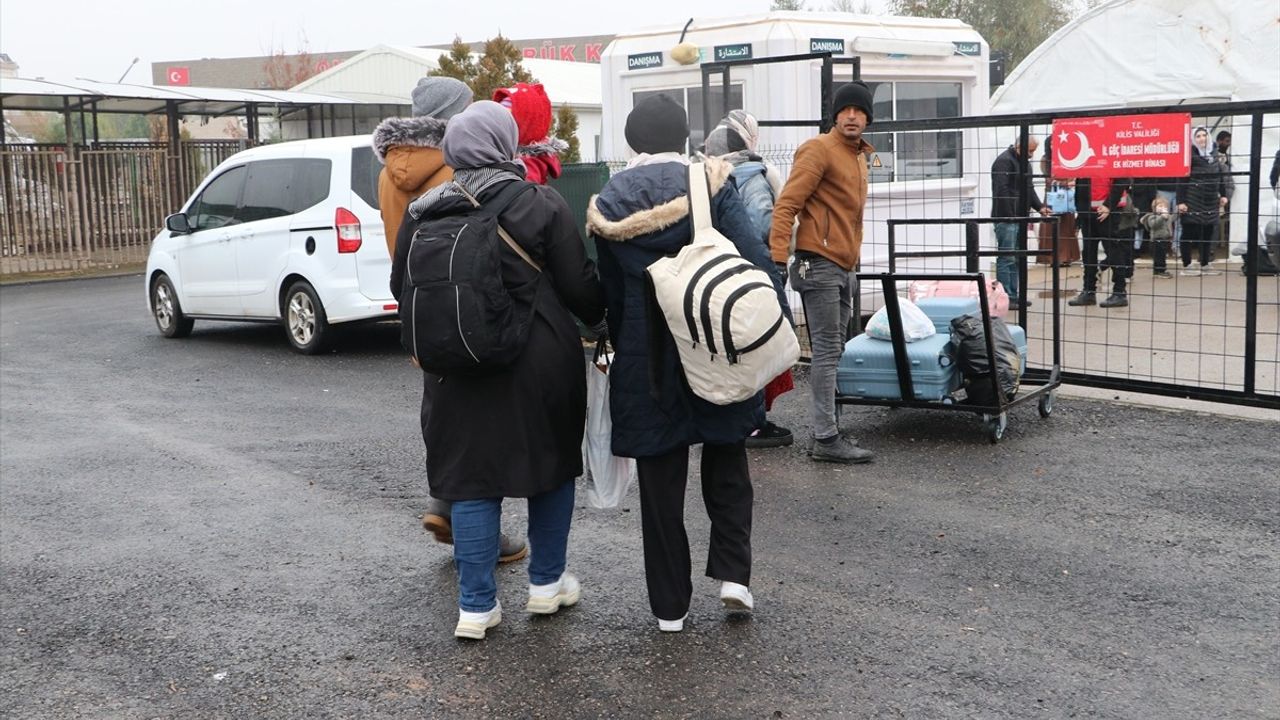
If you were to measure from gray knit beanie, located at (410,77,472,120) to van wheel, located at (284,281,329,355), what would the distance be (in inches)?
248

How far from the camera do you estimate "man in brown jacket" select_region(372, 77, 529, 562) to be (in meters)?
5.39

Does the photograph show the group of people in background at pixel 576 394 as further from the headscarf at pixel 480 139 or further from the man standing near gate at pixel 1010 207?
the man standing near gate at pixel 1010 207

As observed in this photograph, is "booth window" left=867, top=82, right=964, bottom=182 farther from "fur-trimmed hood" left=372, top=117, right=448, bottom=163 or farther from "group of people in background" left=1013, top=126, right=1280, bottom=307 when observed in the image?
"fur-trimmed hood" left=372, top=117, right=448, bottom=163

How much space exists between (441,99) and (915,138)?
25.9ft

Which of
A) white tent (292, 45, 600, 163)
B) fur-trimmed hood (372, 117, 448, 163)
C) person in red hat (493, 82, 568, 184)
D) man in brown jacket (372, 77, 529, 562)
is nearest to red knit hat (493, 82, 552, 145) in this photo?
person in red hat (493, 82, 568, 184)

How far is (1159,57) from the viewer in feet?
59.7

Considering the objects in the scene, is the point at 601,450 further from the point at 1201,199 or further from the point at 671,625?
the point at 1201,199

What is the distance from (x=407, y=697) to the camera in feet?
14.5

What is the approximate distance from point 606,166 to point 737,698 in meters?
7.36

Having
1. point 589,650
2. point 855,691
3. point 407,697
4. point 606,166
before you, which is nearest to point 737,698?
point 855,691

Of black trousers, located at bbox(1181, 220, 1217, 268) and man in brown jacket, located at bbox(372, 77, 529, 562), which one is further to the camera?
black trousers, located at bbox(1181, 220, 1217, 268)

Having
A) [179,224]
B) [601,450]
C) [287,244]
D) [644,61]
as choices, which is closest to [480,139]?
[601,450]

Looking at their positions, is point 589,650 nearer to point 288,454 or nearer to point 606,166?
point 288,454

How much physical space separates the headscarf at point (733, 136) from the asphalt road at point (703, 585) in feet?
5.66
